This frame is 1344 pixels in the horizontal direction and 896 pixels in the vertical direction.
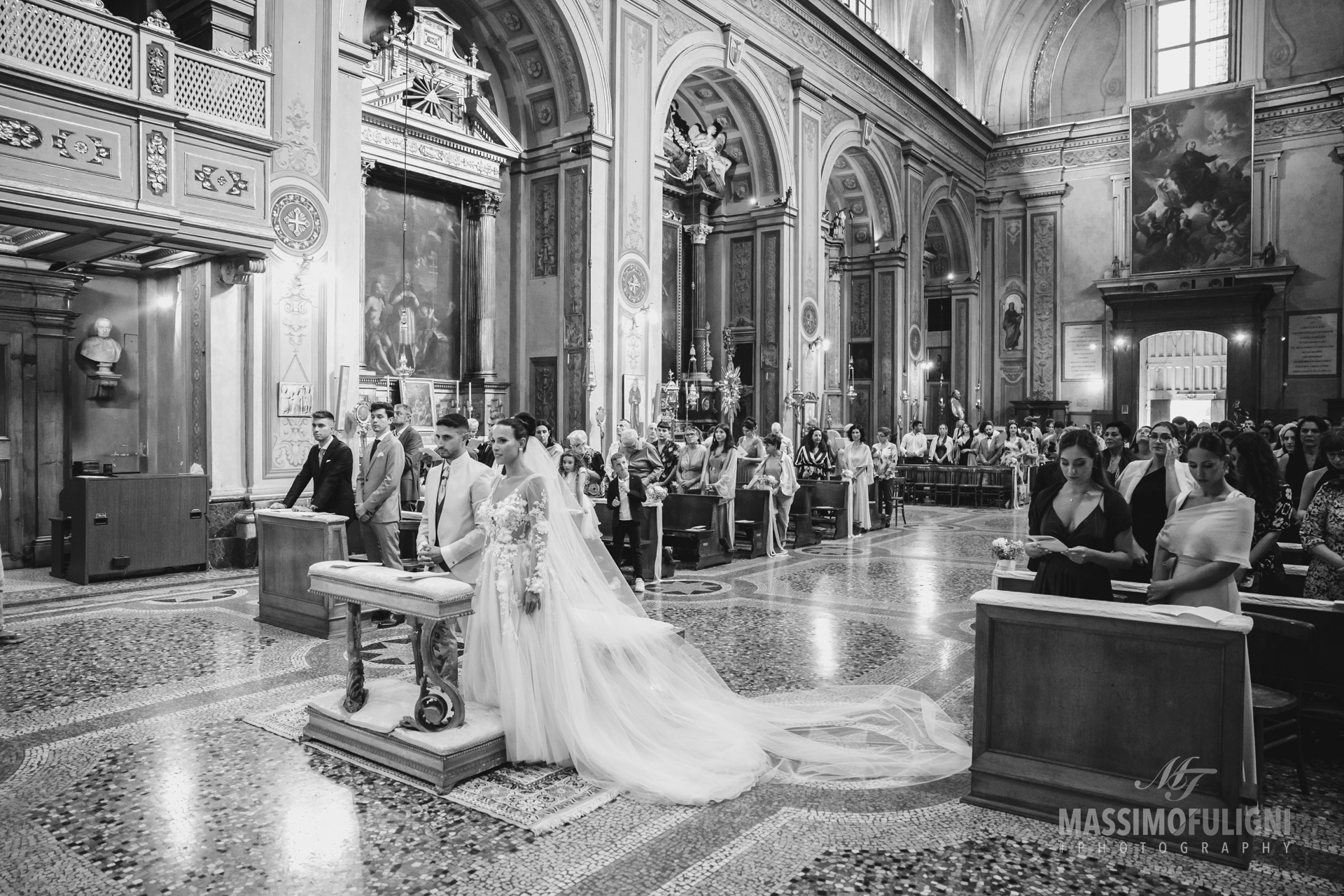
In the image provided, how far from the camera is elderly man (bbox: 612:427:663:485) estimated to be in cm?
910

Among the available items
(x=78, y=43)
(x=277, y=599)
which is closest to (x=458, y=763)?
(x=277, y=599)

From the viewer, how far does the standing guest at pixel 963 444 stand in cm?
1908

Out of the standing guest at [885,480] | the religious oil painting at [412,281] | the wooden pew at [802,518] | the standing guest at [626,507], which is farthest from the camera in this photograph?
the standing guest at [885,480]

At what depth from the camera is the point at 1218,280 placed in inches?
907

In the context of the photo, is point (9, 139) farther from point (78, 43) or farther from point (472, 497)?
point (472, 497)

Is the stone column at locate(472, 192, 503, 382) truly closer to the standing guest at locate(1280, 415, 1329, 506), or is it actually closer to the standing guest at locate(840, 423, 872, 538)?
the standing guest at locate(840, 423, 872, 538)

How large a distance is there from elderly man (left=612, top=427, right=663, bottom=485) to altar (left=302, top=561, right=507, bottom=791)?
4.63 metres

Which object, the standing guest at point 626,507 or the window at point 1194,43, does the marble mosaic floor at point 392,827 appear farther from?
the window at point 1194,43

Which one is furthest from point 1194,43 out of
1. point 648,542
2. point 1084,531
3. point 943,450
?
point 1084,531

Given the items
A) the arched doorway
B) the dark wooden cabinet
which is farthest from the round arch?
the arched doorway

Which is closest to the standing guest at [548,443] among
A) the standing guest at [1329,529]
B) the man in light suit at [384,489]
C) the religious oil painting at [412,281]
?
the man in light suit at [384,489]

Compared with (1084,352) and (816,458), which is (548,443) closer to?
(816,458)

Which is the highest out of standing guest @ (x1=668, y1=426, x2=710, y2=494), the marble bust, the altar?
the marble bust

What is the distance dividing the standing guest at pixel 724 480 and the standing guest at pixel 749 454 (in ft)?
4.71
